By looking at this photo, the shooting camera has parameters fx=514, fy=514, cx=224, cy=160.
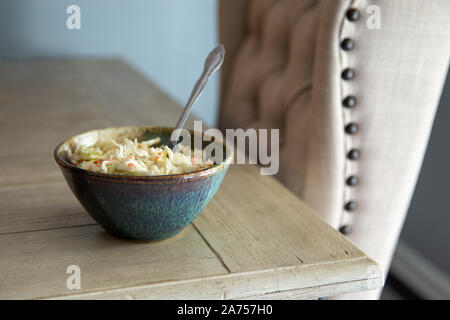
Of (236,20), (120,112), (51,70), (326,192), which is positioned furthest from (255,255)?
(51,70)

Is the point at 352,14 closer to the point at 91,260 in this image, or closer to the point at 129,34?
the point at 91,260

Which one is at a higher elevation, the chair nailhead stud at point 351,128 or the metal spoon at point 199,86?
the metal spoon at point 199,86

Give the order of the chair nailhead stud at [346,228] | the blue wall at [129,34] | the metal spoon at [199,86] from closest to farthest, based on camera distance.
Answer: the metal spoon at [199,86]
the chair nailhead stud at [346,228]
the blue wall at [129,34]

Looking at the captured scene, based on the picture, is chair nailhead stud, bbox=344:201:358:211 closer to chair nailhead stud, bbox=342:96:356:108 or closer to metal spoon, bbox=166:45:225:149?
chair nailhead stud, bbox=342:96:356:108

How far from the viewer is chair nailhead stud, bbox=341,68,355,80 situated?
0.80 meters

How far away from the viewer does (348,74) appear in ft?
2.63

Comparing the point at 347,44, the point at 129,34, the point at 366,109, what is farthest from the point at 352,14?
the point at 129,34

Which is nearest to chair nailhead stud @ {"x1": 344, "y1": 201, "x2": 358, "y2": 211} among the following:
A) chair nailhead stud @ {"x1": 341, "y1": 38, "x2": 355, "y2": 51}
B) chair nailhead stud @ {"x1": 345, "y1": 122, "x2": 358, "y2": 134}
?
chair nailhead stud @ {"x1": 345, "y1": 122, "x2": 358, "y2": 134}

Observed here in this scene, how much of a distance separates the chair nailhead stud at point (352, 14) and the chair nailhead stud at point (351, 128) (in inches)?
6.4

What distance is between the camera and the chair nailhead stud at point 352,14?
2.54ft

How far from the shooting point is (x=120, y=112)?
108cm

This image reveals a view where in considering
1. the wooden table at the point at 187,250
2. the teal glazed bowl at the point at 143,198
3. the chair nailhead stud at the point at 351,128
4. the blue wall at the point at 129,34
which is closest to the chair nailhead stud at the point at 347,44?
the chair nailhead stud at the point at 351,128

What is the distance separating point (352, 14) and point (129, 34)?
1312mm

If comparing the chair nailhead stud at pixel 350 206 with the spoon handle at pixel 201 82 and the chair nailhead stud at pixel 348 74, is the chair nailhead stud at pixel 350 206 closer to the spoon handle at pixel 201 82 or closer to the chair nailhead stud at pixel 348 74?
the chair nailhead stud at pixel 348 74
